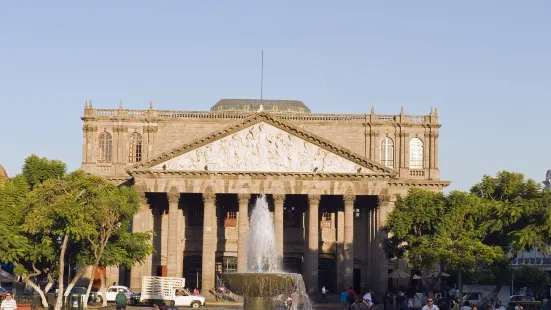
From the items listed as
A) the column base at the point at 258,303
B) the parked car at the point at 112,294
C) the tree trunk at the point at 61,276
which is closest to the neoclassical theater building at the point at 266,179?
the parked car at the point at 112,294

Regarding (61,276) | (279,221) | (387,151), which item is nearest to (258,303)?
(61,276)

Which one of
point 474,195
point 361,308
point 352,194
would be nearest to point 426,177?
point 352,194

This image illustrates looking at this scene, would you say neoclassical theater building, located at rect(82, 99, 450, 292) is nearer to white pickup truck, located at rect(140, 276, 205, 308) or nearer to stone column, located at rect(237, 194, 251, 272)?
stone column, located at rect(237, 194, 251, 272)

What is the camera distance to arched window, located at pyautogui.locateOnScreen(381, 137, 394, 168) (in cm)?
9919

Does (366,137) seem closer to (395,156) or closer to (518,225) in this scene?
(395,156)

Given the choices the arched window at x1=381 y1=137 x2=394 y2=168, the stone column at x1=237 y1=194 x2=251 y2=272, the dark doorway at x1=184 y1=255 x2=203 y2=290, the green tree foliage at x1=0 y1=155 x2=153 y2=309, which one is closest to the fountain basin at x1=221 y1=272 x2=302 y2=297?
the green tree foliage at x1=0 y1=155 x2=153 y2=309

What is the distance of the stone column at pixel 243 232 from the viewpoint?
8694 centimetres

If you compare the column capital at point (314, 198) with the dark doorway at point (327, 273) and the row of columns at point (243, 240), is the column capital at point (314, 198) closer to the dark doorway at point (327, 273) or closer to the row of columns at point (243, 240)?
the row of columns at point (243, 240)

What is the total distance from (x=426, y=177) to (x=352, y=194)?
12176mm

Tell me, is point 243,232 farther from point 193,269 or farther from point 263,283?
point 263,283

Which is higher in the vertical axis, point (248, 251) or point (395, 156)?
point (395, 156)

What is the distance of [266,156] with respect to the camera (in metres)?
88.8

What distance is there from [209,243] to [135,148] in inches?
595

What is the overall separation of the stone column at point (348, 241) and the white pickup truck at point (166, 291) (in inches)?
602
